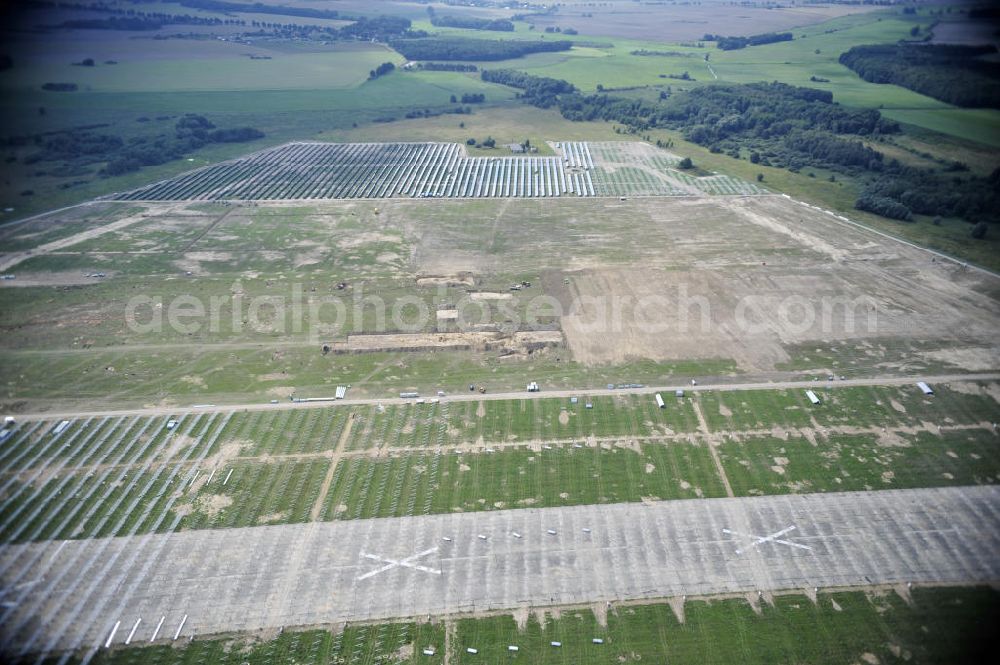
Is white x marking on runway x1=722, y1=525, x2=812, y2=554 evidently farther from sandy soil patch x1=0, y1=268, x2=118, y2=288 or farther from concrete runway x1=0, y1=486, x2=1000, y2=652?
sandy soil patch x1=0, y1=268, x2=118, y2=288

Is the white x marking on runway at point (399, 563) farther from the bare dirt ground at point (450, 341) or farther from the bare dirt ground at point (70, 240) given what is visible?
the bare dirt ground at point (70, 240)

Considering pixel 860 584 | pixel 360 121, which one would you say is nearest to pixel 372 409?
pixel 860 584

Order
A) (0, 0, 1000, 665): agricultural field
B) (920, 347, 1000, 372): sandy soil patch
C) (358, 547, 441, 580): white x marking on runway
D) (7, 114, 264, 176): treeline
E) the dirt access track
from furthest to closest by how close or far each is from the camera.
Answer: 1. (7, 114, 264, 176): treeline
2. the dirt access track
3. (920, 347, 1000, 372): sandy soil patch
4. (358, 547, 441, 580): white x marking on runway
5. (0, 0, 1000, 665): agricultural field

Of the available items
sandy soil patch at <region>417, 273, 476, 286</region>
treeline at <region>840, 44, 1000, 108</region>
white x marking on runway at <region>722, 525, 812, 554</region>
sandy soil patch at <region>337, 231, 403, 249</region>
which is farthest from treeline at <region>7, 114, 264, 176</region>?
treeline at <region>840, 44, 1000, 108</region>

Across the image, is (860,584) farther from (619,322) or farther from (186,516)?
(186,516)

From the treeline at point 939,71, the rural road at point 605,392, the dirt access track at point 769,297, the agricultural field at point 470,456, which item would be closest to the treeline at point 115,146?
the agricultural field at point 470,456
